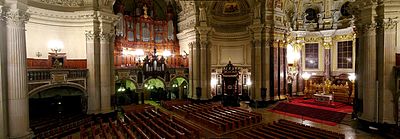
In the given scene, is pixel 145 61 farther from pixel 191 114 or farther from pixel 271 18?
pixel 271 18

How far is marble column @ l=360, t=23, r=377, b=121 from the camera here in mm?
10961

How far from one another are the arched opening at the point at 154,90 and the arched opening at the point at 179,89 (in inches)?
51.1

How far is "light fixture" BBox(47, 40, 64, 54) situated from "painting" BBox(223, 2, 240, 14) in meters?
15.0

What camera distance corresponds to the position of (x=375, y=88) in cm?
1096

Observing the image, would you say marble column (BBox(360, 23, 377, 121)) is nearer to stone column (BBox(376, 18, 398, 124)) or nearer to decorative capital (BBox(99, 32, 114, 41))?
stone column (BBox(376, 18, 398, 124))

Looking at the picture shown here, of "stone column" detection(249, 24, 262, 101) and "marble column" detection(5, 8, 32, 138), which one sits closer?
"marble column" detection(5, 8, 32, 138)

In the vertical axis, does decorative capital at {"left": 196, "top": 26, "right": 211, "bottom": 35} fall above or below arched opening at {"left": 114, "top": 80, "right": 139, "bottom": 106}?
above

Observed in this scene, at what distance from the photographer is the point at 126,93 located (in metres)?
20.3

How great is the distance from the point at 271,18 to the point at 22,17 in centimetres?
1629

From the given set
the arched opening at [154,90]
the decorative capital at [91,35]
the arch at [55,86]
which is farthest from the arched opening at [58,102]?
the arched opening at [154,90]

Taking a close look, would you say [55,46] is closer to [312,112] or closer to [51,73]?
[51,73]

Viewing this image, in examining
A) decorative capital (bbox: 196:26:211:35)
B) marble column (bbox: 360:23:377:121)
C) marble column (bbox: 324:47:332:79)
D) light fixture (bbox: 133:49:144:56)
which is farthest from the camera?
marble column (bbox: 324:47:332:79)

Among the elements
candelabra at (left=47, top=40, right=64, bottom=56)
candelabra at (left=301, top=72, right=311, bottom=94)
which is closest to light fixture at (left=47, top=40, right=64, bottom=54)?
candelabra at (left=47, top=40, right=64, bottom=56)

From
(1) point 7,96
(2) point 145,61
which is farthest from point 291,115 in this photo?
(1) point 7,96
